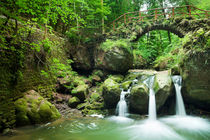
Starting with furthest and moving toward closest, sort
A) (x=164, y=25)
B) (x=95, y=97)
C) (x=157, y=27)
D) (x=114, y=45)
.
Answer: (x=157, y=27) → (x=164, y=25) → (x=114, y=45) → (x=95, y=97)

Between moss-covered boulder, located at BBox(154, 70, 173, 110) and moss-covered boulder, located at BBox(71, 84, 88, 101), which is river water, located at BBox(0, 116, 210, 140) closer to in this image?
moss-covered boulder, located at BBox(154, 70, 173, 110)

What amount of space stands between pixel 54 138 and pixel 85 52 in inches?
303

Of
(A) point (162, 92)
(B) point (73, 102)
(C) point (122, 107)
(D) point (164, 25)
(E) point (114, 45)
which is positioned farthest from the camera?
(D) point (164, 25)

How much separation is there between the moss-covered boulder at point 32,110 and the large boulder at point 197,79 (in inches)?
245

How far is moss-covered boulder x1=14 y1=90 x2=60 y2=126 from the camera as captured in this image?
4816 mm

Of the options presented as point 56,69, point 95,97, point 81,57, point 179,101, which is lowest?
point 95,97

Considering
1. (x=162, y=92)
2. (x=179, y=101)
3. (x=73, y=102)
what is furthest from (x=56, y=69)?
(x=179, y=101)

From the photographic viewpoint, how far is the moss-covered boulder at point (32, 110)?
190 inches

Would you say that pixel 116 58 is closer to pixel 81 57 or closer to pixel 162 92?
pixel 81 57

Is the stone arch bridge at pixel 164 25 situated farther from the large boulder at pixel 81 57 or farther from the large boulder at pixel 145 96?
the large boulder at pixel 145 96

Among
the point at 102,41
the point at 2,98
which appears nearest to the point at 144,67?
the point at 102,41

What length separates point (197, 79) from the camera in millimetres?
5461

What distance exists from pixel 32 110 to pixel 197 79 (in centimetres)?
700

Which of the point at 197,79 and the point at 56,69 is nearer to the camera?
the point at 197,79
